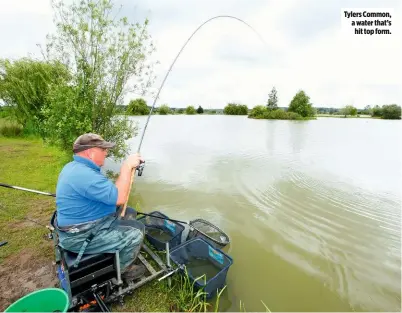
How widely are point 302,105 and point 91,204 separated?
67424mm

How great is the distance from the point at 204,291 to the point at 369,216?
4918 mm

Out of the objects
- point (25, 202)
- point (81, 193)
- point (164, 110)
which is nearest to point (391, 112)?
point (164, 110)

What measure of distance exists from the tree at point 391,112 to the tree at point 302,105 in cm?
1846

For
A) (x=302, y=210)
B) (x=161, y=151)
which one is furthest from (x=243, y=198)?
(x=161, y=151)

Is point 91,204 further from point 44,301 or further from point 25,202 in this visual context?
point 25,202

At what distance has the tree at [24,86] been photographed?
1370 centimetres

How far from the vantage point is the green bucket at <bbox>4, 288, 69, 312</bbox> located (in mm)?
2229

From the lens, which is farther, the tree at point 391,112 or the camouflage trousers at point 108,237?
the tree at point 391,112

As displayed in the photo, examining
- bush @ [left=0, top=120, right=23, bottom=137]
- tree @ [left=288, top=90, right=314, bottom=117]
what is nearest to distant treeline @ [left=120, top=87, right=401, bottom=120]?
tree @ [left=288, top=90, right=314, bottom=117]

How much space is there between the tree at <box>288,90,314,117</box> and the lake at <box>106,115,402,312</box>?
55212mm

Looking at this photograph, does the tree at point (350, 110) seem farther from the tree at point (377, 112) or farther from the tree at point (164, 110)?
the tree at point (164, 110)

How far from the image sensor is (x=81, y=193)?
2.45m

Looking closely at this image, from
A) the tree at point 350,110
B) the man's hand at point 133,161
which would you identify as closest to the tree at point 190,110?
the tree at point 350,110

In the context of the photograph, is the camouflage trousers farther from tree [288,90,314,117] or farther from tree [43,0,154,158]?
tree [288,90,314,117]
